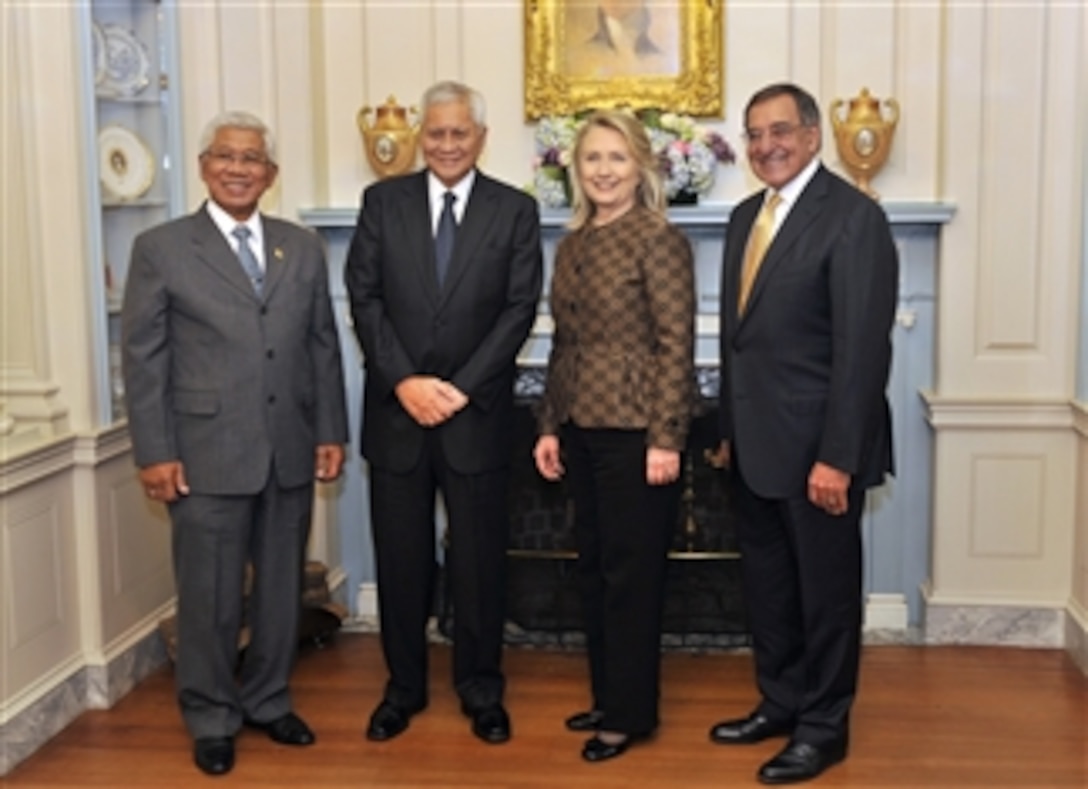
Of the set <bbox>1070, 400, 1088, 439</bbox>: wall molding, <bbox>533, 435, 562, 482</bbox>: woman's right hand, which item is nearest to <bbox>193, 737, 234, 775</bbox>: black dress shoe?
<bbox>533, 435, 562, 482</bbox>: woman's right hand

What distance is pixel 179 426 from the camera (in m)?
3.60

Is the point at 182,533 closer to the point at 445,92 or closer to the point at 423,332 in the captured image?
the point at 423,332

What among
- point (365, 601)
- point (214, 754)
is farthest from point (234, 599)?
point (365, 601)

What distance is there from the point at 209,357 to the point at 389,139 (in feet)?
4.51

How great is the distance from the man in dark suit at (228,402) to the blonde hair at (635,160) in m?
0.72

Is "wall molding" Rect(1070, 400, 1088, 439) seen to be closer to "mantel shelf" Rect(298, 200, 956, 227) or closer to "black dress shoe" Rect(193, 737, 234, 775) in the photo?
"mantel shelf" Rect(298, 200, 956, 227)

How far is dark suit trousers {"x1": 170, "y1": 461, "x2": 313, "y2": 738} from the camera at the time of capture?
143 inches

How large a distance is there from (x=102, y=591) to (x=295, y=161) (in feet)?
5.12

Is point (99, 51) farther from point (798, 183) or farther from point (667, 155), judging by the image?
point (798, 183)

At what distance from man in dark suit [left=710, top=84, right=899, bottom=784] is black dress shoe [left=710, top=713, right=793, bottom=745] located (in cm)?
17

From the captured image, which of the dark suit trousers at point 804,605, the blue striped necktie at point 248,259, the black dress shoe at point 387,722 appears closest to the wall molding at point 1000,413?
the dark suit trousers at point 804,605

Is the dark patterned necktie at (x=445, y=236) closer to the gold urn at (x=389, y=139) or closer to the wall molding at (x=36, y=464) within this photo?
the gold urn at (x=389, y=139)

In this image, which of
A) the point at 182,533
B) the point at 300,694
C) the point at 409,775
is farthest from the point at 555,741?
the point at 182,533

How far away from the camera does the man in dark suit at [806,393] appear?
3.34 m
